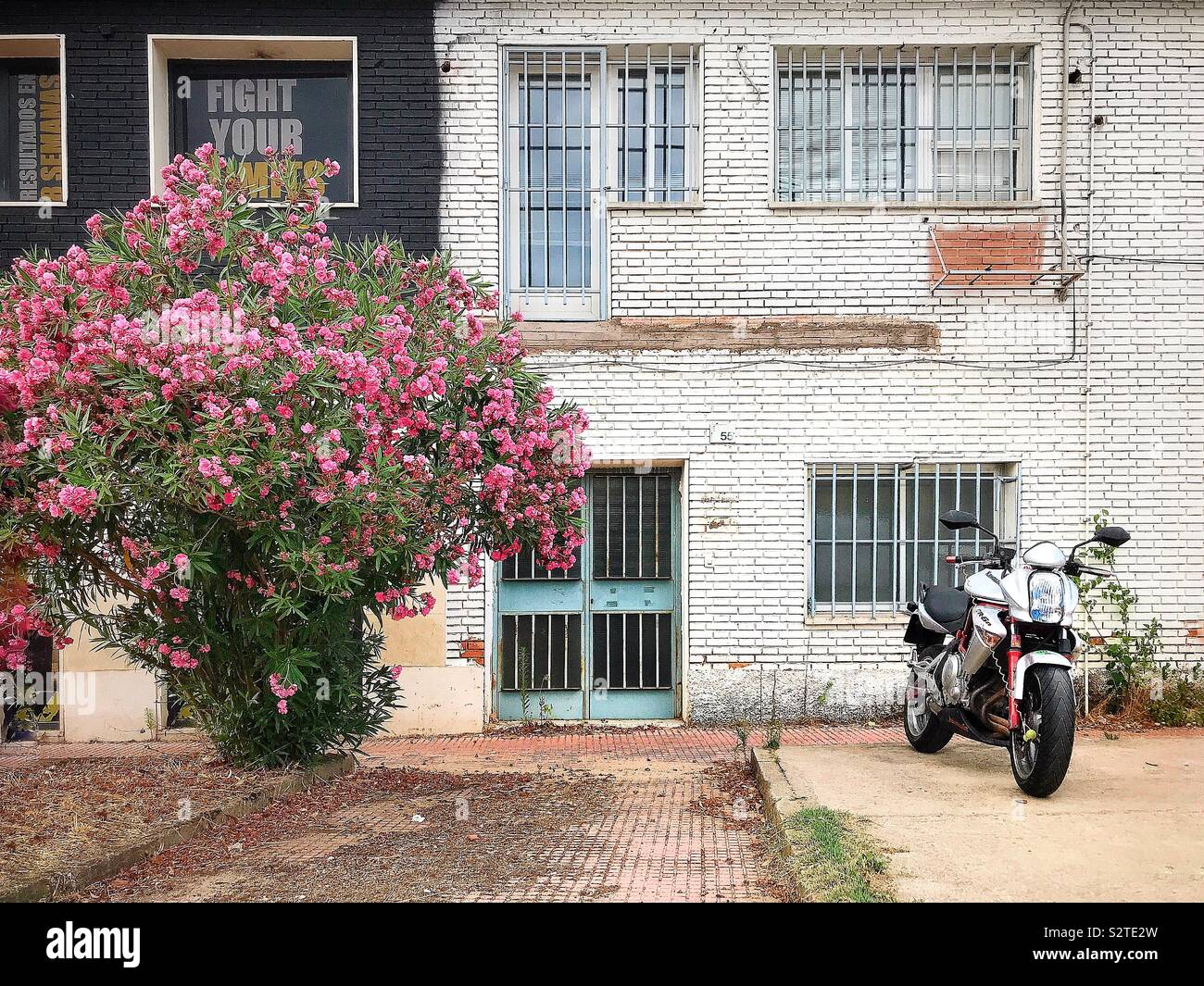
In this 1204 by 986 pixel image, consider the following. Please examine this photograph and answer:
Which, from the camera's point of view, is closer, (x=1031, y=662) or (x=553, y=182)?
(x=1031, y=662)

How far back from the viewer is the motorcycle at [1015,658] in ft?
19.2

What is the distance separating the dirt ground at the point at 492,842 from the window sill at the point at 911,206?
4.82 m

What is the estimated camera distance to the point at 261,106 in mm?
10273

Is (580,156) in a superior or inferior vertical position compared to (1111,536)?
superior

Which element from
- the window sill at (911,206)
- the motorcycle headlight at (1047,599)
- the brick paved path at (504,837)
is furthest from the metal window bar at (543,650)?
the motorcycle headlight at (1047,599)

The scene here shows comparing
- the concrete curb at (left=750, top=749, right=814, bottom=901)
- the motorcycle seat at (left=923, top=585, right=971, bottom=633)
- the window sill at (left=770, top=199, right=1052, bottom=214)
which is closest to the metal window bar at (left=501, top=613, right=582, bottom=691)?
the concrete curb at (left=750, top=749, right=814, bottom=901)

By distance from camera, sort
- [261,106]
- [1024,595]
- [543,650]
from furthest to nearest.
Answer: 1. [261,106]
2. [543,650]
3. [1024,595]

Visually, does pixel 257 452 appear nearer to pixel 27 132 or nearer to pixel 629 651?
pixel 629 651

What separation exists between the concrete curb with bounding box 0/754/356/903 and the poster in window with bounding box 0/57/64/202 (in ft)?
21.1

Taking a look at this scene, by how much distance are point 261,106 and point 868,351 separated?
5973 millimetres

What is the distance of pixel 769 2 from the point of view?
9.80 meters

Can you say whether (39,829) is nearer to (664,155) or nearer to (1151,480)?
(664,155)

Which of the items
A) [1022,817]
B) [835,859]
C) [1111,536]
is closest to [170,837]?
[835,859]
